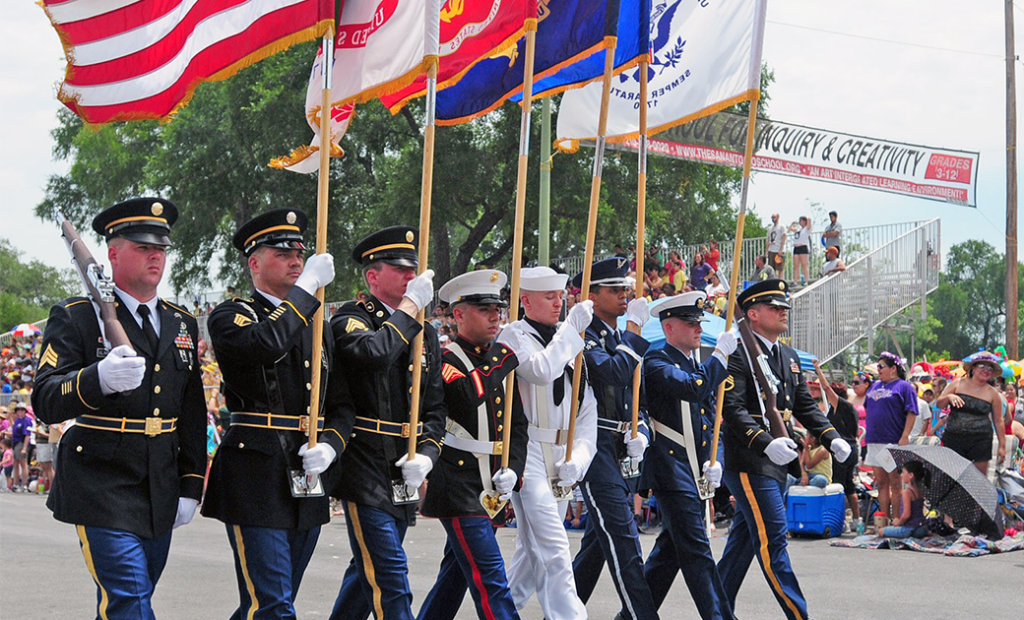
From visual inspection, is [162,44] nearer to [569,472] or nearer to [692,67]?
[569,472]

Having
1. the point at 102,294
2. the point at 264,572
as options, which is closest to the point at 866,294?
the point at 264,572

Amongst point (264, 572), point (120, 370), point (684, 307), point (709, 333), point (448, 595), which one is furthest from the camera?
point (709, 333)

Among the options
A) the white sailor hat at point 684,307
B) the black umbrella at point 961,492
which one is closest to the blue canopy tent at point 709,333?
the black umbrella at point 961,492

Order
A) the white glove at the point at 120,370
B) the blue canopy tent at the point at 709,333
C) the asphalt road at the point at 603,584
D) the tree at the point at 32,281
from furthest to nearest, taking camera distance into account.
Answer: the tree at the point at 32,281, the blue canopy tent at the point at 709,333, the asphalt road at the point at 603,584, the white glove at the point at 120,370

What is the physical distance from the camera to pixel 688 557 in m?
6.87

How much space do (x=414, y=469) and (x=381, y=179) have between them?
25880 mm

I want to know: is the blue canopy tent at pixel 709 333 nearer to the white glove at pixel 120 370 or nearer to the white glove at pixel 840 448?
the white glove at pixel 840 448

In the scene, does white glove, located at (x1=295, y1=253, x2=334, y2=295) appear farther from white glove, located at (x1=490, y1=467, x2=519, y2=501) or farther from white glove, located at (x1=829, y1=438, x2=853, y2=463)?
white glove, located at (x1=829, y1=438, x2=853, y2=463)

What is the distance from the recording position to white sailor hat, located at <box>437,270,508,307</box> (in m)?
6.38

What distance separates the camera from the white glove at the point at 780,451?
7156 millimetres

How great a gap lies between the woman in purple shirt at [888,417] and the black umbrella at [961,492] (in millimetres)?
723

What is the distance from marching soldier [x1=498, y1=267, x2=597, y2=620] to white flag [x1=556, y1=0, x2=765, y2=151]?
1980 millimetres

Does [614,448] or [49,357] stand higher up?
[49,357]

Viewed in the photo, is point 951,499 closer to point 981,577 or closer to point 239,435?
point 981,577
